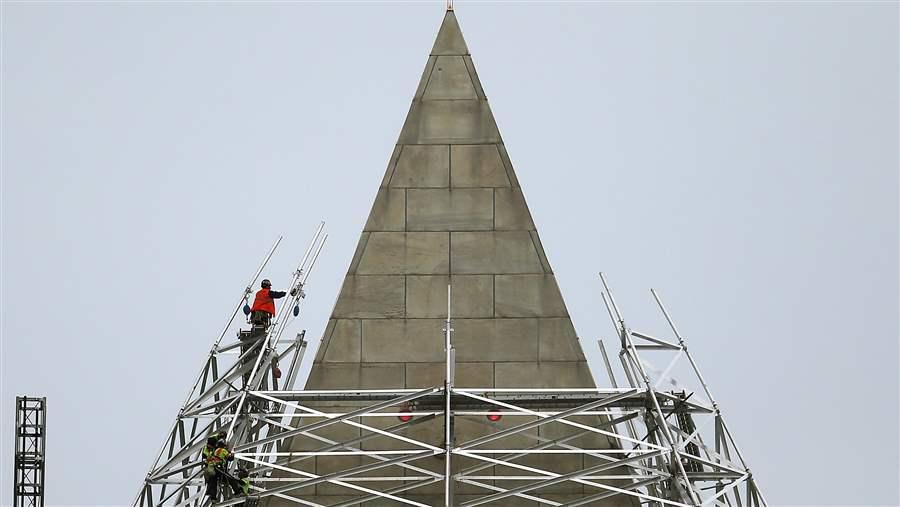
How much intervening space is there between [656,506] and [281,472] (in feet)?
27.3

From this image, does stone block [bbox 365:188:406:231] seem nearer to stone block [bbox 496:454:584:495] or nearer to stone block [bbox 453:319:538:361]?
stone block [bbox 453:319:538:361]

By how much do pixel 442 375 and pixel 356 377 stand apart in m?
1.95

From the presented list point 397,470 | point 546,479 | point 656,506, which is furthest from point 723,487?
point 397,470

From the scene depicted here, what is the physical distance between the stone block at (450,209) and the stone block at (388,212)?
16 centimetres

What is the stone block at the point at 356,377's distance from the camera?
1641 inches

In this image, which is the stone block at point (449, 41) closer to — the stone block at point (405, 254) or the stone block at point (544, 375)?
the stone block at point (405, 254)

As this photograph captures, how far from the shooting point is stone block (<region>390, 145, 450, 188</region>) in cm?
4350

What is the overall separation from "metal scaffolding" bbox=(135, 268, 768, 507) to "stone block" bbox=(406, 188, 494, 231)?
11.0 ft

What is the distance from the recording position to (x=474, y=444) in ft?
124

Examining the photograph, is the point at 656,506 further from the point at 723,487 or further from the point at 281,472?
the point at 281,472

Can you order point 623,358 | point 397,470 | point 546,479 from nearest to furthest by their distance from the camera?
1. point 546,479
2. point 397,470
3. point 623,358

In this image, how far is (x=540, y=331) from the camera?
138ft

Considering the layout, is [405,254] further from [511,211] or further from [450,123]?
A: [450,123]

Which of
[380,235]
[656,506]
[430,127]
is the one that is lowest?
[656,506]
